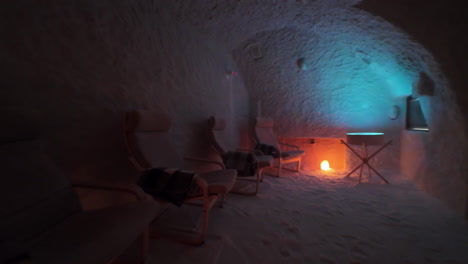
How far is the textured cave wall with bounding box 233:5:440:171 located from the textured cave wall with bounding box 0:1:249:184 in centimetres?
191

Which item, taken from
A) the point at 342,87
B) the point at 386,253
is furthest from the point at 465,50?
the point at 342,87

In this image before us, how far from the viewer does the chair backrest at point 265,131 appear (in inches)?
176

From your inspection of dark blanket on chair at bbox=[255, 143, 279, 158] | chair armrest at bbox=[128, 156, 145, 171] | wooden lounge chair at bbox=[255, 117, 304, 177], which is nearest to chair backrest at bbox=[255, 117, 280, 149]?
wooden lounge chair at bbox=[255, 117, 304, 177]

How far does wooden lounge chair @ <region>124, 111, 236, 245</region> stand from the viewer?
5.83 feet

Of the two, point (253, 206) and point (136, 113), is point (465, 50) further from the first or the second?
point (136, 113)

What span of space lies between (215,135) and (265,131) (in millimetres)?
1752

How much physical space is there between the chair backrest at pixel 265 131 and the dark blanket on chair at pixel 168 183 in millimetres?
2838

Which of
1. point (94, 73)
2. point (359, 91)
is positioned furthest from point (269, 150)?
point (94, 73)

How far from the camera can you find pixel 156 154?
2.11m

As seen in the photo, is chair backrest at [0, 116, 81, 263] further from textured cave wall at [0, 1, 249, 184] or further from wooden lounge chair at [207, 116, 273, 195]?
wooden lounge chair at [207, 116, 273, 195]

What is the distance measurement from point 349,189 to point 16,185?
3.53 meters

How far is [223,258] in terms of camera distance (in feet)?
5.25

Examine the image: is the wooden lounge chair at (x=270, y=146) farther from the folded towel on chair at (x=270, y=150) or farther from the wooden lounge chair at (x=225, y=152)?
the wooden lounge chair at (x=225, y=152)

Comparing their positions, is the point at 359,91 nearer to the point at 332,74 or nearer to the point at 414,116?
the point at 332,74
